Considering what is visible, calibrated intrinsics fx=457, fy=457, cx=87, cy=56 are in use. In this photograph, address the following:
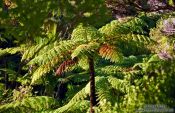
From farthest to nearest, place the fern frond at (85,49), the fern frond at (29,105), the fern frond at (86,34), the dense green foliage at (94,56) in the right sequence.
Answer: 1. the fern frond at (29,105)
2. the fern frond at (86,34)
3. the fern frond at (85,49)
4. the dense green foliage at (94,56)

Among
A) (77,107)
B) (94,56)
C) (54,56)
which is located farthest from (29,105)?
(94,56)

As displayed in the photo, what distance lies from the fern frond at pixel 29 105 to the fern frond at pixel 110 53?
1.72 meters

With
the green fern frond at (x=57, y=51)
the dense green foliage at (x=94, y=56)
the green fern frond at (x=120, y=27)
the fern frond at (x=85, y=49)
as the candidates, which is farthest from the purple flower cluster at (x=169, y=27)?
the green fern frond at (x=57, y=51)

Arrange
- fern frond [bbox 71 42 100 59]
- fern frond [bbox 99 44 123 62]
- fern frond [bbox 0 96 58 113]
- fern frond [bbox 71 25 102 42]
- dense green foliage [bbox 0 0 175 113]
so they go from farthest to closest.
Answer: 1. fern frond [bbox 0 96 58 113]
2. fern frond [bbox 71 25 102 42]
3. fern frond [bbox 99 44 123 62]
4. fern frond [bbox 71 42 100 59]
5. dense green foliage [bbox 0 0 175 113]

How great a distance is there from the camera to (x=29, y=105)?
23.9ft

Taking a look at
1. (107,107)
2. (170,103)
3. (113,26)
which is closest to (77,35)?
(113,26)

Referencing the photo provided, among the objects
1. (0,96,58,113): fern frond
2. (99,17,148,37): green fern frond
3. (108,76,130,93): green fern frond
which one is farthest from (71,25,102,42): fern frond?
(0,96,58,113): fern frond

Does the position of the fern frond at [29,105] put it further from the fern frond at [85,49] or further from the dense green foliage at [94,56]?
the fern frond at [85,49]

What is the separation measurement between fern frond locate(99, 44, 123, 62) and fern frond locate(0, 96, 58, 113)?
1719 millimetres

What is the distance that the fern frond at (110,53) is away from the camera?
6.10 m

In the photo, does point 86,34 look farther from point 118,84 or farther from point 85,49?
point 118,84

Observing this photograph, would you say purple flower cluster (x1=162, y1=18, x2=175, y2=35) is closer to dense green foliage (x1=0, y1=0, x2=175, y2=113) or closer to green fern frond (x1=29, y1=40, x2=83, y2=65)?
dense green foliage (x1=0, y1=0, x2=175, y2=113)

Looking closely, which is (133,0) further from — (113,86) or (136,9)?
(113,86)

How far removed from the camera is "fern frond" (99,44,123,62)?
20.0ft
